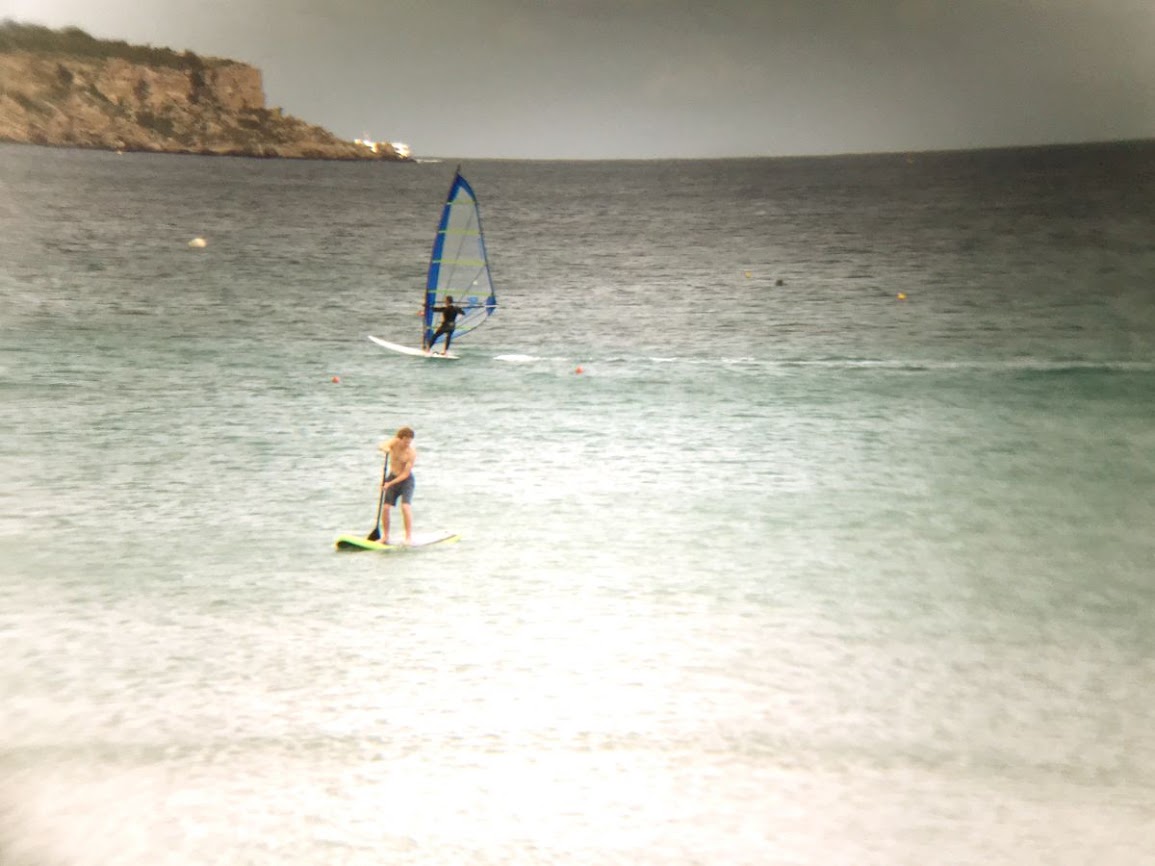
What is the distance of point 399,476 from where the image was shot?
6.32 metres

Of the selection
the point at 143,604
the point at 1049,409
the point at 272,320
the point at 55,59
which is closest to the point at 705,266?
the point at 272,320

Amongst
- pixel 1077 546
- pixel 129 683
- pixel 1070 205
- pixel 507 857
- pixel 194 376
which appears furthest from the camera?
pixel 1070 205

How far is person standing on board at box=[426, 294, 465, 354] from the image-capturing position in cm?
1284

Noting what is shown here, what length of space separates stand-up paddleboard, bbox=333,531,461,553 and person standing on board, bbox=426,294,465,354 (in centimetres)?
612

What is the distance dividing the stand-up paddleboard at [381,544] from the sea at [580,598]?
0.25ft

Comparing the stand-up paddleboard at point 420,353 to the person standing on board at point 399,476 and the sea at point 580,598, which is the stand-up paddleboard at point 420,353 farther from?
the person standing on board at point 399,476

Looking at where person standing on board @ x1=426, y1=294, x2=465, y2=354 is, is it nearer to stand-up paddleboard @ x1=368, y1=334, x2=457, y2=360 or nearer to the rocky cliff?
stand-up paddleboard @ x1=368, y1=334, x2=457, y2=360

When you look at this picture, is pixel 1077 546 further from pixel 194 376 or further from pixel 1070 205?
pixel 1070 205

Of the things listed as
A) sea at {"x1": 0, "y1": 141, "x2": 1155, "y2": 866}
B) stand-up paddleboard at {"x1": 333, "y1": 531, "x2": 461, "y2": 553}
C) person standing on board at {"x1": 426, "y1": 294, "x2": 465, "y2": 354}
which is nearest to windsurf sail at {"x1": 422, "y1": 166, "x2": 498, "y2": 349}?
person standing on board at {"x1": 426, "y1": 294, "x2": 465, "y2": 354}

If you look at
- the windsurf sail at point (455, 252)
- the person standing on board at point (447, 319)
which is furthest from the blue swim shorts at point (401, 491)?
the person standing on board at point (447, 319)

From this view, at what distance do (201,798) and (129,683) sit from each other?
1113 mm

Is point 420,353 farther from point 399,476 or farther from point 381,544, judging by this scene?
point 399,476

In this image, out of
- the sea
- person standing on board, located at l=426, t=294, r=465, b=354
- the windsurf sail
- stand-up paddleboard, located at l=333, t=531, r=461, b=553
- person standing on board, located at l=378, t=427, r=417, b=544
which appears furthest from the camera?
person standing on board, located at l=426, t=294, r=465, b=354

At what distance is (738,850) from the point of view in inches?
141
